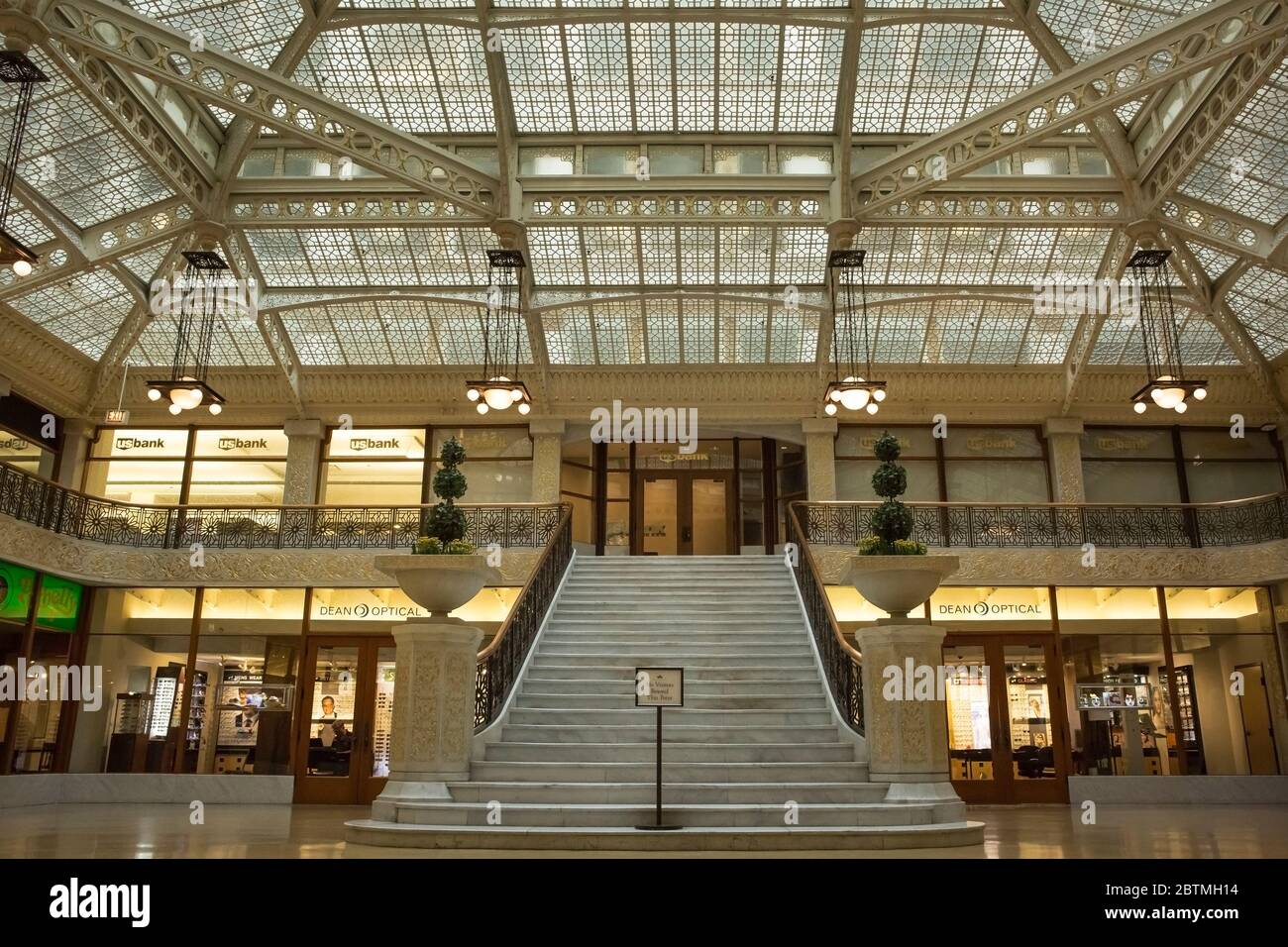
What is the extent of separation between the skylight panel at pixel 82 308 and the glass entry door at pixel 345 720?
7.02 metres

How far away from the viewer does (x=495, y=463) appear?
19.2 metres

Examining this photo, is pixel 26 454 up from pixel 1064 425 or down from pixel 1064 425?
down

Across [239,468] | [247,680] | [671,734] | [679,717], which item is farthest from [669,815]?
[239,468]

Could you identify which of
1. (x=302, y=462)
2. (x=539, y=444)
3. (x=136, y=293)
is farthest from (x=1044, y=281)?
(x=136, y=293)

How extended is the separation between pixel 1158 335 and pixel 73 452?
2093 centimetres

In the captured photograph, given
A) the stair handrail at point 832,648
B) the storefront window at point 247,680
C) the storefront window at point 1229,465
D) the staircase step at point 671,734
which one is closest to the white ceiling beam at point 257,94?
the stair handrail at point 832,648

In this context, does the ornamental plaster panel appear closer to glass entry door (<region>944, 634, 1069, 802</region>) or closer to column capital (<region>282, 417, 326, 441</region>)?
column capital (<region>282, 417, 326, 441</region>)

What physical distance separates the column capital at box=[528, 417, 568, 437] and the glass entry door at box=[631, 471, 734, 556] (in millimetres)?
2543

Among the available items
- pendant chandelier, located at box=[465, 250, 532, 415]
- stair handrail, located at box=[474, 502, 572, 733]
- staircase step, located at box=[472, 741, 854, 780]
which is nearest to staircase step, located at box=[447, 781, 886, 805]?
staircase step, located at box=[472, 741, 854, 780]

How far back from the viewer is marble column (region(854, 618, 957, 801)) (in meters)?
7.75

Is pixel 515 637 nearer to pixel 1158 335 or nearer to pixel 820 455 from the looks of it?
pixel 820 455

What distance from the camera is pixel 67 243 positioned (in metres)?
14.1

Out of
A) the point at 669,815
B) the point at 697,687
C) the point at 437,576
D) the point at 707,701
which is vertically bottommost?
the point at 669,815

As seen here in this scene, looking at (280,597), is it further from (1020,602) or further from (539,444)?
(1020,602)
